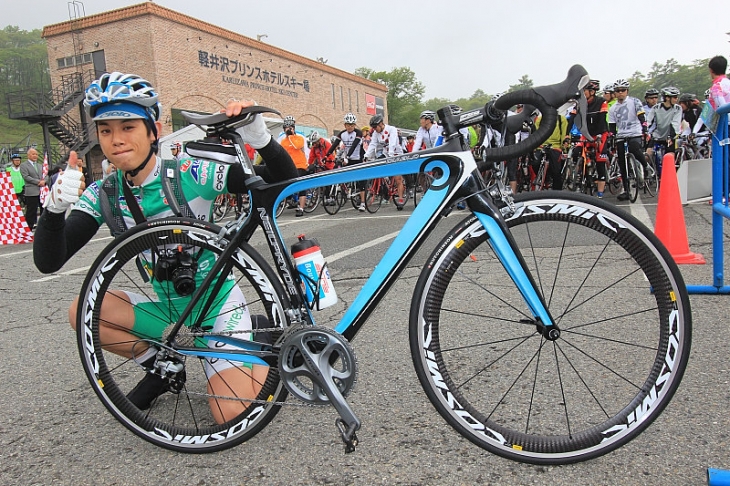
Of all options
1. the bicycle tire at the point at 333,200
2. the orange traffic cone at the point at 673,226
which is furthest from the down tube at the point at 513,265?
the bicycle tire at the point at 333,200

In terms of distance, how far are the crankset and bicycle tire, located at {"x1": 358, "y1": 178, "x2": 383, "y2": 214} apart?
32.6 ft

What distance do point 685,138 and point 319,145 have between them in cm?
895

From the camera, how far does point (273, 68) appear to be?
1582 inches

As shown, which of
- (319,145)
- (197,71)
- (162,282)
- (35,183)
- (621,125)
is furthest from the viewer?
(197,71)

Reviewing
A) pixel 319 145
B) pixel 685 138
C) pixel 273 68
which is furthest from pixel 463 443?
pixel 273 68

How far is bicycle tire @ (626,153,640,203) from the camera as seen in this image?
9.99 metres

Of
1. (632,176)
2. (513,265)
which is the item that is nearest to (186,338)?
(513,265)

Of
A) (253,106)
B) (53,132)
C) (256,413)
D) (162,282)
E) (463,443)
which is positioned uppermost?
(53,132)

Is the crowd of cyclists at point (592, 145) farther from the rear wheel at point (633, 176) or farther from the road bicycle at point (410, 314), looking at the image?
the road bicycle at point (410, 314)

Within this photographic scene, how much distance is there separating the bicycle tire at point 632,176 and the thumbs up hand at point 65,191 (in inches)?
394

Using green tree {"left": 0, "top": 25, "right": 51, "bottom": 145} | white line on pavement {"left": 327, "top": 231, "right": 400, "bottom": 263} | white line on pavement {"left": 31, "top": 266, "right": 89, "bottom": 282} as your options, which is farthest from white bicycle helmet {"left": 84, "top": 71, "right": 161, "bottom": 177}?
green tree {"left": 0, "top": 25, "right": 51, "bottom": 145}

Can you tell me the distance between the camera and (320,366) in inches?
76.1

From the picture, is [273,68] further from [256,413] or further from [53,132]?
[256,413]

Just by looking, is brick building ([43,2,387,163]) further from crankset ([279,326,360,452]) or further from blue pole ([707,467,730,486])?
blue pole ([707,467,730,486])
